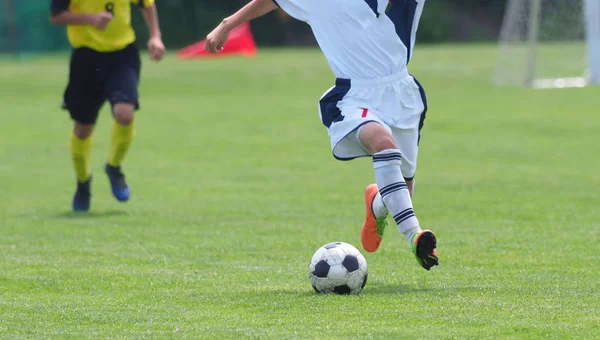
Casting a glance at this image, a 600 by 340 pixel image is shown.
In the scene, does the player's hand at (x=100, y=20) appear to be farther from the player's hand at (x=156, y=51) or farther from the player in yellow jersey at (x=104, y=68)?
the player's hand at (x=156, y=51)

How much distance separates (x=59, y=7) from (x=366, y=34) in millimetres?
3939

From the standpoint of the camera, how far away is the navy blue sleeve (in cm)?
909

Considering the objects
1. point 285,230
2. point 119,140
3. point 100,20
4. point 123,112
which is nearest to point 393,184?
point 285,230

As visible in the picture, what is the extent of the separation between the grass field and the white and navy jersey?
123 cm

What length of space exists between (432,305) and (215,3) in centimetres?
4252

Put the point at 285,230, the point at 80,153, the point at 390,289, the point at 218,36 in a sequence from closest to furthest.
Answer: the point at 390,289
the point at 218,36
the point at 285,230
the point at 80,153

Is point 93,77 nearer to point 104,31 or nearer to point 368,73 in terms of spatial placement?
point 104,31

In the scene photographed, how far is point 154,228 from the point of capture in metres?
8.53

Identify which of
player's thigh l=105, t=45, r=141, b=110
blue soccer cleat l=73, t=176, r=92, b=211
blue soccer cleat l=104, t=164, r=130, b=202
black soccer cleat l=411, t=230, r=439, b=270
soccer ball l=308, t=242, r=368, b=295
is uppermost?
black soccer cleat l=411, t=230, r=439, b=270

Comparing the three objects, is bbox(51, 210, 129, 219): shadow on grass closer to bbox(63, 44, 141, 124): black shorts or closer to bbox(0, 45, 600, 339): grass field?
bbox(0, 45, 600, 339): grass field

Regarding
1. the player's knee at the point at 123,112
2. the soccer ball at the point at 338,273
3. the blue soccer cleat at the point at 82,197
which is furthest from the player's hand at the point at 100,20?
the soccer ball at the point at 338,273

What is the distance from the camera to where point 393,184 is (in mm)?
5809

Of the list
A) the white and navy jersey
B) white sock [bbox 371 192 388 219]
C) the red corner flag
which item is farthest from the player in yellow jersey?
the red corner flag

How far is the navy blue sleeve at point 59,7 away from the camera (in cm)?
909
